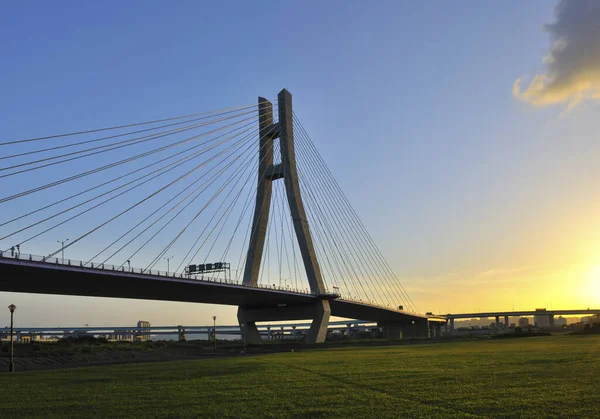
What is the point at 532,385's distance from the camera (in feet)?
46.1

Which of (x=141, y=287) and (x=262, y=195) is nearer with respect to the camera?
(x=141, y=287)

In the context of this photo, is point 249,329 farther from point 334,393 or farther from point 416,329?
point 334,393

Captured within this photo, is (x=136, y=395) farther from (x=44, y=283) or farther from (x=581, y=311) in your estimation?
(x=581, y=311)

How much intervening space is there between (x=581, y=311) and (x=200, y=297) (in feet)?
474

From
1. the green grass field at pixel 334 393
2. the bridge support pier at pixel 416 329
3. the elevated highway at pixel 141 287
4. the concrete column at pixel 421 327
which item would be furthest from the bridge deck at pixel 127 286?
the concrete column at pixel 421 327

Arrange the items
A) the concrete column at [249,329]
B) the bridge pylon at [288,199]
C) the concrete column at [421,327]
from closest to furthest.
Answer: the bridge pylon at [288,199] < the concrete column at [249,329] < the concrete column at [421,327]

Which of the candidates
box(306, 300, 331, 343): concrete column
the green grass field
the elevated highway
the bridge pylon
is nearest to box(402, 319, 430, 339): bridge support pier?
the elevated highway

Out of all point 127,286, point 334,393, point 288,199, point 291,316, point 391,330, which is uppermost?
point 288,199

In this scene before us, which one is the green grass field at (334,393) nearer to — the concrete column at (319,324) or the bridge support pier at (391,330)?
the concrete column at (319,324)

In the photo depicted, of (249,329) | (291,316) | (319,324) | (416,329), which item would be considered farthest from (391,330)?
(319,324)

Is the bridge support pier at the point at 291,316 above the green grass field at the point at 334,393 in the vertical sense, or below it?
below

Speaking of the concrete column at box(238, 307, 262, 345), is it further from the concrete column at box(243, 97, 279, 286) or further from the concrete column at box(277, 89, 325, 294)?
the concrete column at box(243, 97, 279, 286)

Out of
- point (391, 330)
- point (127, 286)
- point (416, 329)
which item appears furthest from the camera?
point (416, 329)

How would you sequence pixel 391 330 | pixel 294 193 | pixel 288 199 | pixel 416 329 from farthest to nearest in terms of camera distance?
pixel 416 329 < pixel 391 330 < pixel 288 199 < pixel 294 193
